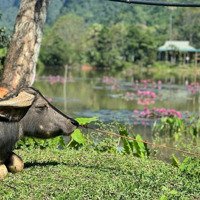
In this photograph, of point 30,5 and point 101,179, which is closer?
point 101,179

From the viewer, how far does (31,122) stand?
15.5 ft

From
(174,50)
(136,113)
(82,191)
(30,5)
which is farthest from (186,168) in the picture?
(174,50)

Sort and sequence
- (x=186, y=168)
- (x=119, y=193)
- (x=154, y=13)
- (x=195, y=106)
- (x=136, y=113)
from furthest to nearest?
(x=154, y=13) → (x=195, y=106) → (x=136, y=113) → (x=186, y=168) → (x=119, y=193)

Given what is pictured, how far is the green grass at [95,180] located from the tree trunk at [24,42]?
869mm

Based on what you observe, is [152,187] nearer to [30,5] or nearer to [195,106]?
[30,5]

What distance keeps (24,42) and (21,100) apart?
1427mm

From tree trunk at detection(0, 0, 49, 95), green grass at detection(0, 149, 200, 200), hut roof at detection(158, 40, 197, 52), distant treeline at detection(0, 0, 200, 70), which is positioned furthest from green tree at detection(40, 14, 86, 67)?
green grass at detection(0, 149, 200, 200)

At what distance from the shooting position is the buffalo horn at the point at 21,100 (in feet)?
14.5

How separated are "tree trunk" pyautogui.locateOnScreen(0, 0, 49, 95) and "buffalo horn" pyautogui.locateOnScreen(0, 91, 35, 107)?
1123 mm

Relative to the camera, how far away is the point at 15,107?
4430mm

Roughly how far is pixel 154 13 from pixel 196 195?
374 feet

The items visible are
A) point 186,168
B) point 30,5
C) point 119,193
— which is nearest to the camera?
point 119,193

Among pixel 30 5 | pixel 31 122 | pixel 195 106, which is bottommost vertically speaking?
pixel 195 106

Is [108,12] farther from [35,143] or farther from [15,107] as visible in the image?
[15,107]
